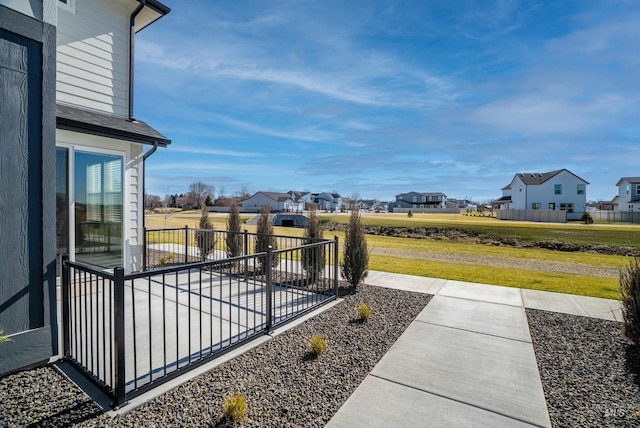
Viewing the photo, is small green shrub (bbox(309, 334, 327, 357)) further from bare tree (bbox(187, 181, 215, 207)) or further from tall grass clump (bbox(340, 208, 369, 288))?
bare tree (bbox(187, 181, 215, 207))

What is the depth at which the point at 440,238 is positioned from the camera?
790 inches

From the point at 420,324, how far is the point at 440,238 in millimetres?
17034

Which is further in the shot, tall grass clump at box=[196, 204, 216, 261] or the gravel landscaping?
tall grass clump at box=[196, 204, 216, 261]

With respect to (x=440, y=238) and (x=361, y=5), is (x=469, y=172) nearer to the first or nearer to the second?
(x=440, y=238)

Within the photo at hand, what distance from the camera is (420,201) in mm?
78438

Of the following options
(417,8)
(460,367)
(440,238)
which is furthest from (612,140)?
(460,367)

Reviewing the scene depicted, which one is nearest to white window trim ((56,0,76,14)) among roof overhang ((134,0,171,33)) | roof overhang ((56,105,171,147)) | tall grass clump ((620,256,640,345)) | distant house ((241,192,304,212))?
roof overhang ((134,0,171,33))

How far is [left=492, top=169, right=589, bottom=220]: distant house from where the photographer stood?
38.7m

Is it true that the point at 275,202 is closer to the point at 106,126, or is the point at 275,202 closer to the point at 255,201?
the point at 255,201

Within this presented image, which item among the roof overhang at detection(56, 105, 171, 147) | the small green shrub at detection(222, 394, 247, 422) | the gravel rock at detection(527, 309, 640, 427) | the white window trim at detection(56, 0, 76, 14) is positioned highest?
the white window trim at detection(56, 0, 76, 14)

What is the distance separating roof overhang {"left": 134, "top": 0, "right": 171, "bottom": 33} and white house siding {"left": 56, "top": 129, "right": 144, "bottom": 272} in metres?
3.00

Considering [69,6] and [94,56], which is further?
[94,56]

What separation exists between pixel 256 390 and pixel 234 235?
635 cm

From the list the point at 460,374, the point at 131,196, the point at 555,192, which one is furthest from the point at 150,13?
the point at 555,192
